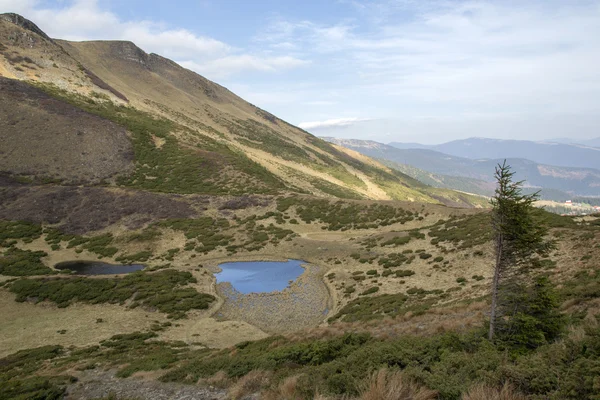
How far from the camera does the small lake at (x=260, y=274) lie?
38.1 metres

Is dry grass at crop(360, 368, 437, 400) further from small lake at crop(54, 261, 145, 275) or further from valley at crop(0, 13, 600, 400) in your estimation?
small lake at crop(54, 261, 145, 275)

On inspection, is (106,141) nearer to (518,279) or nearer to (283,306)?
(283,306)

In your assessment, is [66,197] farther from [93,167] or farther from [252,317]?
[252,317]

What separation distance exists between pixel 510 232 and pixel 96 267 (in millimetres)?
49276

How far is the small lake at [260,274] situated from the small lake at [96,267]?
12195 mm

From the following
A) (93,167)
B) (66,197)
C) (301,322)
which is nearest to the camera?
(301,322)

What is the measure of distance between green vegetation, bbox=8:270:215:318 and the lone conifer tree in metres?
26.4

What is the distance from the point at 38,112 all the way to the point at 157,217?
59070 millimetres

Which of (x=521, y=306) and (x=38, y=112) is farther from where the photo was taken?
(x=38, y=112)

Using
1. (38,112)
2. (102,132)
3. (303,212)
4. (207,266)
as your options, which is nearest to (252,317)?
(207,266)

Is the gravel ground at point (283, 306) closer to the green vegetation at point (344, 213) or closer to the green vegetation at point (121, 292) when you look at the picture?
the green vegetation at point (121, 292)

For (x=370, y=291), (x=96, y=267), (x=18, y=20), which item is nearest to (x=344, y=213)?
(x=370, y=291)

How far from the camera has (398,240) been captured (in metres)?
44.3

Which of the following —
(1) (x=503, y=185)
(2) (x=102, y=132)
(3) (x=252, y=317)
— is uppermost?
(2) (x=102, y=132)
